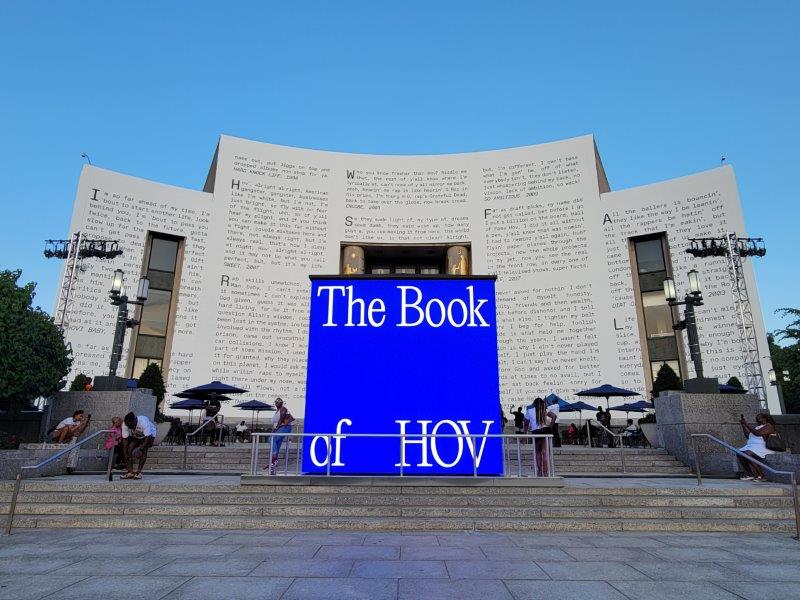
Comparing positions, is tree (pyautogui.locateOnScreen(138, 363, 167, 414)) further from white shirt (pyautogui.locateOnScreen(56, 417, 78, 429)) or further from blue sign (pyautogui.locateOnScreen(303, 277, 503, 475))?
blue sign (pyautogui.locateOnScreen(303, 277, 503, 475))

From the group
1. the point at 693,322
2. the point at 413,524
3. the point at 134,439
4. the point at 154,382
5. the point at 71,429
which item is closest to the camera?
the point at 413,524

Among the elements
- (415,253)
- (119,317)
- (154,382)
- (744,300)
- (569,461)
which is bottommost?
(569,461)

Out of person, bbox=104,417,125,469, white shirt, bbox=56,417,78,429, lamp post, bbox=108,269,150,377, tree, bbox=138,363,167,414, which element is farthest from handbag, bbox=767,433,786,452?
tree, bbox=138,363,167,414

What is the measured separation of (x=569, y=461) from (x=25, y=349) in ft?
60.3

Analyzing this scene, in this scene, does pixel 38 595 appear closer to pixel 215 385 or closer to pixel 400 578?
pixel 400 578

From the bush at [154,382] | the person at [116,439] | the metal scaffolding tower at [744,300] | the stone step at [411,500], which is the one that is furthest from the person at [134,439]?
the metal scaffolding tower at [744,300]

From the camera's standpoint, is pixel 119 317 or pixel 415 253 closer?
pixel 119 317

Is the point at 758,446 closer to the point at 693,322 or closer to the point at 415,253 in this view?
the point at 693,322

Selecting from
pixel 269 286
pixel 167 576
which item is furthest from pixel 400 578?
pixel 269 286

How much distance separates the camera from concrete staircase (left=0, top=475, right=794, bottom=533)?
7.69m

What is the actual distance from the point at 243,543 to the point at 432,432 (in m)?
4.54

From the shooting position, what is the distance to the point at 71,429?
13.2 metres

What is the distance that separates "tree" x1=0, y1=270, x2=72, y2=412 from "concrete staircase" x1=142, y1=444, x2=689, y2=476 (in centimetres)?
524

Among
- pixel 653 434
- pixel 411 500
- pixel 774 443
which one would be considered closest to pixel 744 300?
pixel 653 434
